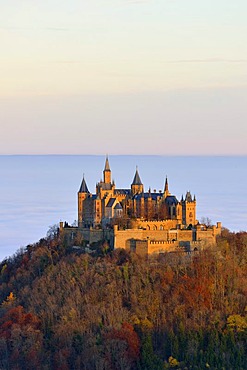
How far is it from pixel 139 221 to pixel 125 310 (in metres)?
6.84

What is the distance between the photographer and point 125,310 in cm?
4669

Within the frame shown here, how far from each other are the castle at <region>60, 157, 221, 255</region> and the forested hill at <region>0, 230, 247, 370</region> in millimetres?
964

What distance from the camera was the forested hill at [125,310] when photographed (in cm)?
4369

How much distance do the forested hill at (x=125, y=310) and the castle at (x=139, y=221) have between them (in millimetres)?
964

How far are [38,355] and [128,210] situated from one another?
38.3 ft

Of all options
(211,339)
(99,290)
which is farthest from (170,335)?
(99,290)

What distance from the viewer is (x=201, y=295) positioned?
47.4 metres

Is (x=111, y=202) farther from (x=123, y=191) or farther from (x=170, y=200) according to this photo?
(x=170, y=200)

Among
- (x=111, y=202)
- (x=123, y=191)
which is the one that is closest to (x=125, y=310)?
(x=111, y=202)

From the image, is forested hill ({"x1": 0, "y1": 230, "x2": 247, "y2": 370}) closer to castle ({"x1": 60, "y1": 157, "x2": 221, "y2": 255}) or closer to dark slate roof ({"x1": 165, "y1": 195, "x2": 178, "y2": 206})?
castle ({"x1": 60, "y1": 157, "x2": 221, "y2": 255})

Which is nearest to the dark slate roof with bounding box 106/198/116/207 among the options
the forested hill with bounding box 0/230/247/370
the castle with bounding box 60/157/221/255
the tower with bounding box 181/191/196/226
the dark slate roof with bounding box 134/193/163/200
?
the castle with bounding box 60/157/221/255

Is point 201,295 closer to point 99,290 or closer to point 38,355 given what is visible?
point 99,290

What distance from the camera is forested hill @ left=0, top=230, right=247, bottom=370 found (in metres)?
43.7

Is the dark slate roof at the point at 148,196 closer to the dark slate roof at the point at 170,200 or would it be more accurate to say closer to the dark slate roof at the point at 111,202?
the dark slate roof at the point at 170,200
